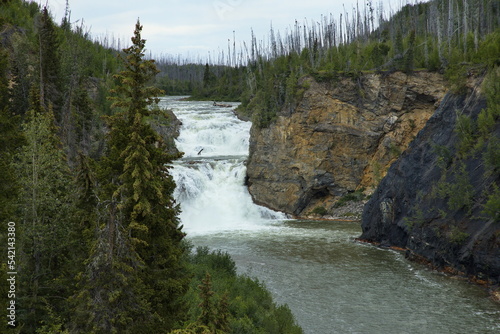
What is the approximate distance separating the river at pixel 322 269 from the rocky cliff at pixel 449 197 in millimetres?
1492

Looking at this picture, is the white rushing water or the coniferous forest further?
the white rushing water

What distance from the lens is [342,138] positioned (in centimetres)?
4900

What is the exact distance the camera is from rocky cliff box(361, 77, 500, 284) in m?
20.8

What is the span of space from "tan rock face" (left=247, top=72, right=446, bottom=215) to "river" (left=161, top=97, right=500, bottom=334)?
3.86 m

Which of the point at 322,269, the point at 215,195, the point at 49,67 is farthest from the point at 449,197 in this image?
the point at 49,67

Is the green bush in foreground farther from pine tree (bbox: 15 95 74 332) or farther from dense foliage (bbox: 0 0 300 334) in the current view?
pine tree (bbox: 15 95 74 332)

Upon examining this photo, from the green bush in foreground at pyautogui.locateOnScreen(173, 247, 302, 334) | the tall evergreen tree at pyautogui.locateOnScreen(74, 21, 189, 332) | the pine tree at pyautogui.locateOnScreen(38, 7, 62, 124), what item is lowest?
the green bush in foreground at pyautogui.locateOnScreen(173, 247, 302, 334)

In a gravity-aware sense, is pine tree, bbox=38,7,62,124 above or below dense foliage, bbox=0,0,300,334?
above

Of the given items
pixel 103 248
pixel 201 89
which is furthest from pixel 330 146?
pixel 201 89

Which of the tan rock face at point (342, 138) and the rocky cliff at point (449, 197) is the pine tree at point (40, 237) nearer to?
the rocky cliff at point (449, 197)

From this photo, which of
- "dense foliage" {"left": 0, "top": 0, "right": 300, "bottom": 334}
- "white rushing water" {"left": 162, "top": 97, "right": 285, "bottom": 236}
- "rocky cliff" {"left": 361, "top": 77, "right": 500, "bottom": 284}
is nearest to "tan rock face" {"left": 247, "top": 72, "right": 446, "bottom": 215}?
"white rushing water" {"left": 162, "top": 97, "right": 285, "bottom": 236}

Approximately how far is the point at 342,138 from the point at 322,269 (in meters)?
27.6

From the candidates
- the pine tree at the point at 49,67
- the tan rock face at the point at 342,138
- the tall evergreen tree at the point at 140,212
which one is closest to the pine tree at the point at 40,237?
the tall evergreen tree at the point at 140,212

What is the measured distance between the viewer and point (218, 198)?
4688 cm
